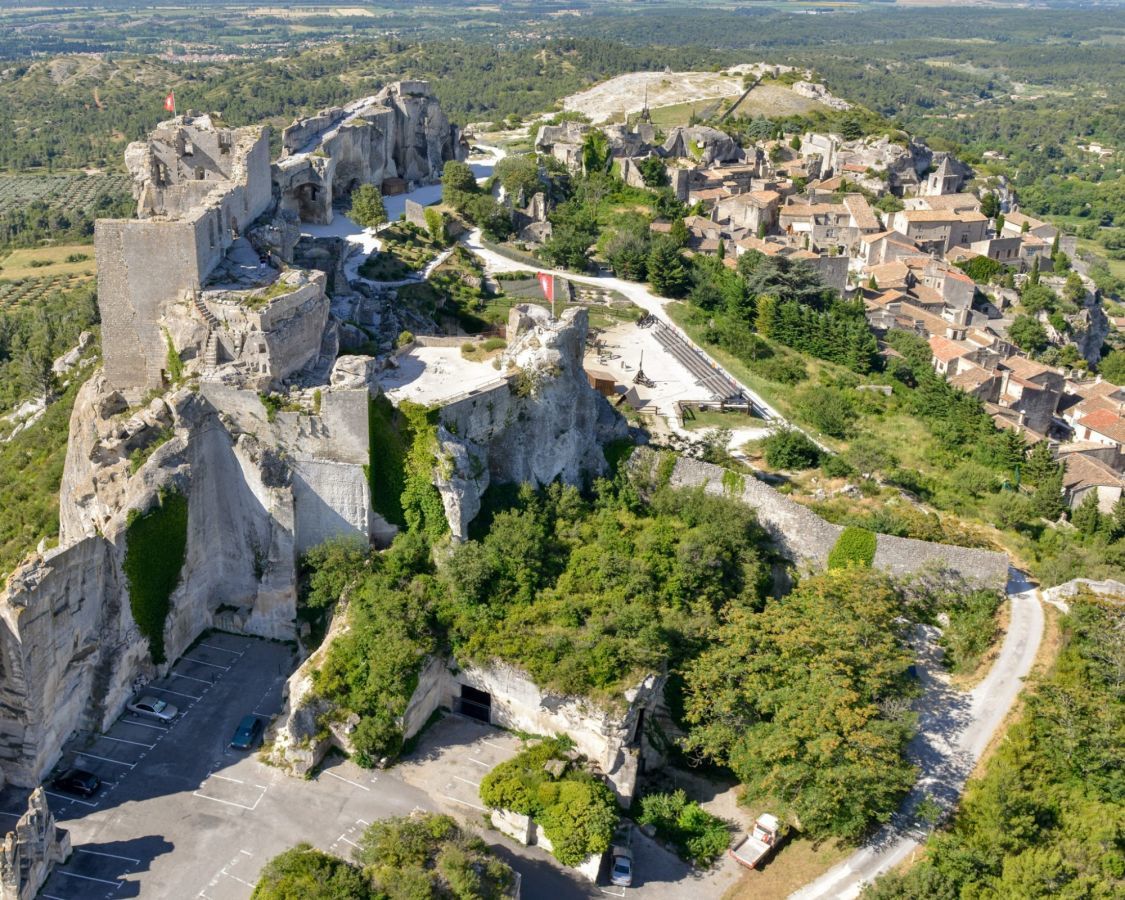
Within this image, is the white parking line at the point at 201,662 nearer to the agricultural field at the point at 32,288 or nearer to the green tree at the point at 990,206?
the agricultural field at the point at 32,288

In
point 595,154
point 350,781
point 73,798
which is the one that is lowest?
point 350,781

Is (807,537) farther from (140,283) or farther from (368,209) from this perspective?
(368,209)

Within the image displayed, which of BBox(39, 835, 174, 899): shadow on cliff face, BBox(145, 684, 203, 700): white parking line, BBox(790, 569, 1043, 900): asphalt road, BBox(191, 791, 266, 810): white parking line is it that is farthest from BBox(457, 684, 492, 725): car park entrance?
BBox(790, 569, 1043, 900): asphalt road

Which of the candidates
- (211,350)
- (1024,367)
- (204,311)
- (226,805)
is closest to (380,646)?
(226,805)

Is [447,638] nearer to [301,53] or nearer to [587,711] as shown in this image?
[587,711]

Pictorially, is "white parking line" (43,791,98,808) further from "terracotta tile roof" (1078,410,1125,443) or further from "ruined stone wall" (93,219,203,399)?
"terracotta tile roof" (1078,410,1125,443)

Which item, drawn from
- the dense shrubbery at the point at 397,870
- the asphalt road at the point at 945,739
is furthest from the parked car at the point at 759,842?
the dense shrubbery at the point at 397,870
